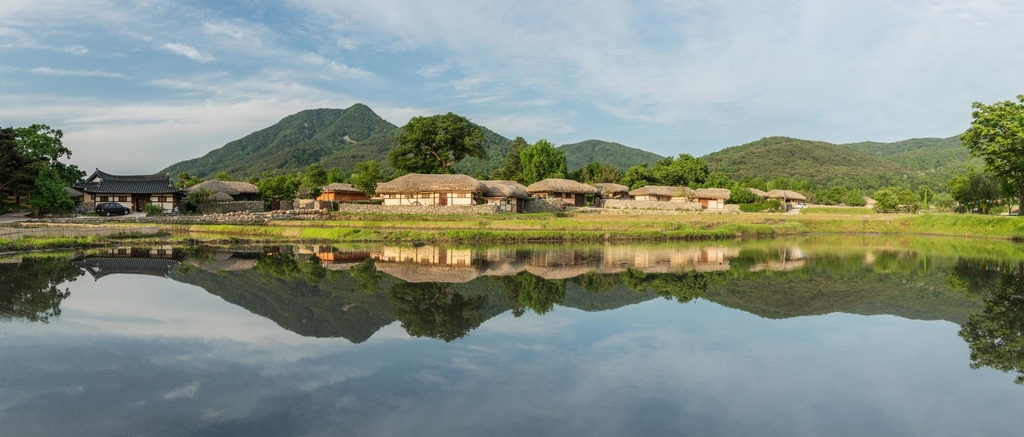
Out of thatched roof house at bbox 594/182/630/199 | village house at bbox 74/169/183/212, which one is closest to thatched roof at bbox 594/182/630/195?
thatched roof house at bbox 594/182/630/199

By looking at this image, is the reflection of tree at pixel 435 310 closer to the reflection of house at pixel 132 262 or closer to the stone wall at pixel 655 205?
the reflection of house at pixel 132 262

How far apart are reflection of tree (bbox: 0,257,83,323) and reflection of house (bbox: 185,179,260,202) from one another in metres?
30.8

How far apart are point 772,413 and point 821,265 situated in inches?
634

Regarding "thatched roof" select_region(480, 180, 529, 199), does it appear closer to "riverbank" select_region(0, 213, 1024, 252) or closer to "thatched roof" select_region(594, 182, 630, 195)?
"riverbank" select_region(0, 213, 1024, 252)

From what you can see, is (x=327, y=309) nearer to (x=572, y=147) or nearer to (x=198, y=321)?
(x=198, y=321)

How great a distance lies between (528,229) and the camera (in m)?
32.1

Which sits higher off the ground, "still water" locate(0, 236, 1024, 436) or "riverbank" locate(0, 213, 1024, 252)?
"riverbank" locate(0, 213, 1024, 252)

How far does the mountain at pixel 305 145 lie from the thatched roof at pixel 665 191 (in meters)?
60.5

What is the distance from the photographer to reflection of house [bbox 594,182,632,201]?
61844 millimetres

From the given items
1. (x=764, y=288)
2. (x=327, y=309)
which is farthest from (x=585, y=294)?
(x=327, y=309)

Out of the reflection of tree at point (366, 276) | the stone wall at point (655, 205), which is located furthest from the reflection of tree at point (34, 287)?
the stone wall at point (655, 205)

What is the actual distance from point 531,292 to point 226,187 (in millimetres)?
47458

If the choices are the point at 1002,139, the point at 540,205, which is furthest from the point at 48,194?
the point at 1002,139

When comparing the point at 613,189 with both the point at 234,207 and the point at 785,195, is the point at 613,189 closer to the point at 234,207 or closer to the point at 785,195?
the point at 785,195
